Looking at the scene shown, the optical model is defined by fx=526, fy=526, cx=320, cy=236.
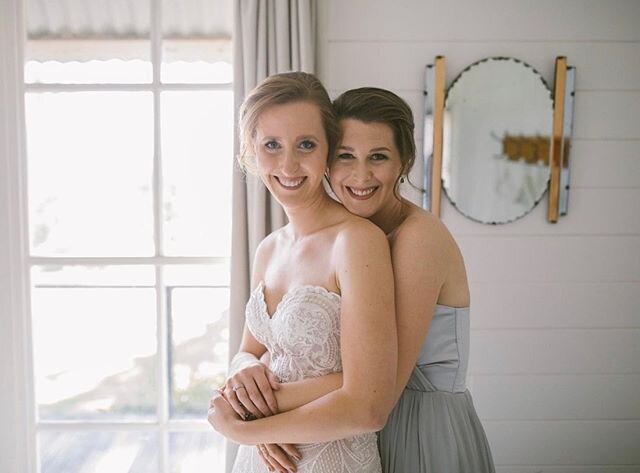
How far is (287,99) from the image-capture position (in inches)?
42.6

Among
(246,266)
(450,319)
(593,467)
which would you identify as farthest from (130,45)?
(593,467)

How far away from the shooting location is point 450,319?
46.4 inches

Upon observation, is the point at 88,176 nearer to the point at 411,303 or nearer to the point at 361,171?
the point at 361,171

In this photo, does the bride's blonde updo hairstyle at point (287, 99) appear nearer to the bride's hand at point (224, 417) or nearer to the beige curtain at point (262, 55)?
the bride's hand at point (224, 417)

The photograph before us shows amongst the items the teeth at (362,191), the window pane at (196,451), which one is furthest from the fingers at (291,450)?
the window pane at (196,451)

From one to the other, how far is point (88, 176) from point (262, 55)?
3.14ft

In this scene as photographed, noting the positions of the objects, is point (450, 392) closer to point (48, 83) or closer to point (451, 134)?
point (451, 134)

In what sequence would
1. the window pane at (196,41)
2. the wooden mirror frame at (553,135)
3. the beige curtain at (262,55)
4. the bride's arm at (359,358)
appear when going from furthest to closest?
the window pane at (196,41)
the wooden mirror frame at (553,135)
the beige curtain at (262,55)
the bride's arm at (359,358)

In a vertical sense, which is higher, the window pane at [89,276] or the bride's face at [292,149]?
the bride's face at [292,149]

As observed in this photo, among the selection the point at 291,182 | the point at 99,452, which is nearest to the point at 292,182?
the point at 291,182

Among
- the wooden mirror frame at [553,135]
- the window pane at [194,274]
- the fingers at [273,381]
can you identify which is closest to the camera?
the fingers at [273,381]

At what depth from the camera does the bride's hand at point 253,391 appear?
108 cm

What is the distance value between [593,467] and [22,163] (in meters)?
2.72

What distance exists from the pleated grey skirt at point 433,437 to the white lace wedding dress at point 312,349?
6cm
